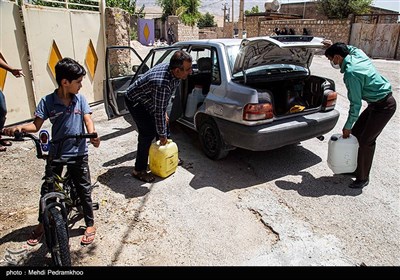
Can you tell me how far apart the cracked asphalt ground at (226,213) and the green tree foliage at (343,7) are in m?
22.7

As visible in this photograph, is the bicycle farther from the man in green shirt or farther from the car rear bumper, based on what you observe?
the man in green shirt

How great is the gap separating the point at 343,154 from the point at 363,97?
0.70 metres

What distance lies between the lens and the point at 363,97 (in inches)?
140

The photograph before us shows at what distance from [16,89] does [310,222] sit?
556cm

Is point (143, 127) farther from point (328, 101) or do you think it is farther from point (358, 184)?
point (358, 184)

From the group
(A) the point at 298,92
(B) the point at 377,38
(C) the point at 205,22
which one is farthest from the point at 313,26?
(C) the point at 205,22

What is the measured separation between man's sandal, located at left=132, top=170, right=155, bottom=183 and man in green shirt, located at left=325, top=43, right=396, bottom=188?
240 centimetres

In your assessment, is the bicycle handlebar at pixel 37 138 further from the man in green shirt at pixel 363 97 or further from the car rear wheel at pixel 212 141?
the man in green shirt at pixel 363 97

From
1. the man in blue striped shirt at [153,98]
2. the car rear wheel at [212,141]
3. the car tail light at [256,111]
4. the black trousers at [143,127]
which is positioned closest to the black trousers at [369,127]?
the car tail light at [256,111]

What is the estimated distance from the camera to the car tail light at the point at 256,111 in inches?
144

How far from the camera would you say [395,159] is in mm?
4699

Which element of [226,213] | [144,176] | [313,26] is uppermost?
[313,26]

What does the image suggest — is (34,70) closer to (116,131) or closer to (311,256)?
(116,131)
